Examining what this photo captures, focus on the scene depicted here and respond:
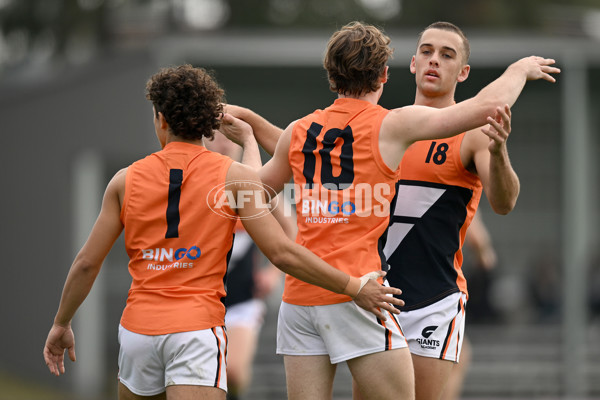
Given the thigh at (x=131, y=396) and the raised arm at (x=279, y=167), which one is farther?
the raised arm at (x=279, y=167)

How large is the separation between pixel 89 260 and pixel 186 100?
0.88 m

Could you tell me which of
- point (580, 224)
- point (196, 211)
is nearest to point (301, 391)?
point (196, 211)

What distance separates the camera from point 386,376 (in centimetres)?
409

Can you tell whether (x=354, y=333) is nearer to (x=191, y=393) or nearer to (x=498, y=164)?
(x=191, y=393)

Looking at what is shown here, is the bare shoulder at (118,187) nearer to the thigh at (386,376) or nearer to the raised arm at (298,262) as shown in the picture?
the raised arm at (298,262)

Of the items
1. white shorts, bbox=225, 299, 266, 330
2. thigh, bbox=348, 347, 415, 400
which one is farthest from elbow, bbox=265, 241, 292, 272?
white shorts, bbox=225, 299, 266, 330

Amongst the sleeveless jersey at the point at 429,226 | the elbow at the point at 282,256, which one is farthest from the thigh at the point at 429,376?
the elbow at the point at 282,256

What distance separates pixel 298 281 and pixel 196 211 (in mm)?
619

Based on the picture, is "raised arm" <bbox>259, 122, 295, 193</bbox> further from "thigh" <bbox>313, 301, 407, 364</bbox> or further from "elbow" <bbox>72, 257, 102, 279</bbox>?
"elbow" <bbox>72, 257, 102, 279</bbox>

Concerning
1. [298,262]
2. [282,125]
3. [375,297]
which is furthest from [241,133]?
[282,125]

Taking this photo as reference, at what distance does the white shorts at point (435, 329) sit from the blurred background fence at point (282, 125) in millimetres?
8514

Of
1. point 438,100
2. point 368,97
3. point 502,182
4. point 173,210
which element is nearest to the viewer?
point 173,210

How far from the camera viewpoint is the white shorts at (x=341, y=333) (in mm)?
4117

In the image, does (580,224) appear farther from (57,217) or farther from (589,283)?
(57,217)
